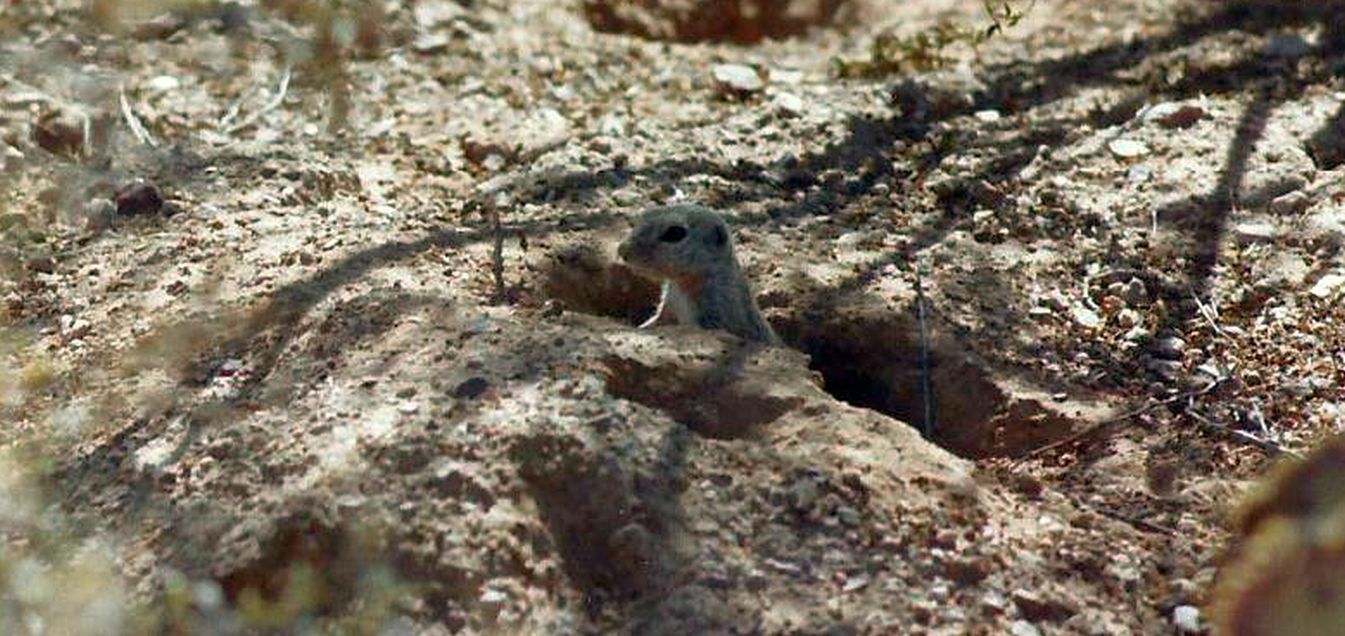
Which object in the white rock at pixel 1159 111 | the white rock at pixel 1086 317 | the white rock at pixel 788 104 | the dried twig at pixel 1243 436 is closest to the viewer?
the dried twig at pixel 1243 436

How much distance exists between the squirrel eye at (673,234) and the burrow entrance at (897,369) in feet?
0.73

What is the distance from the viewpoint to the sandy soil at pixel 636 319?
3445mm

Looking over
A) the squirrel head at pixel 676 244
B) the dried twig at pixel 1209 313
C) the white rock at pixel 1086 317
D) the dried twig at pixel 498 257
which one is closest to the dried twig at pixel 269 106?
the dried twig at pixel 498 257

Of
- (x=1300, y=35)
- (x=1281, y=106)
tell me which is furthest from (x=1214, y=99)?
(x=1300, y=35)

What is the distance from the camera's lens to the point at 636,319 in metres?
5.60

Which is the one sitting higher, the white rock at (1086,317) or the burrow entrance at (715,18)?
the white rock at (1086,317)

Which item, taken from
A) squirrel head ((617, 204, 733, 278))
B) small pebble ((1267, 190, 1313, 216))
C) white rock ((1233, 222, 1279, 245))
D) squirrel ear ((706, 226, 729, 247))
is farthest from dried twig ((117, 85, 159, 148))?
small pebble ((1267, 190, 1313, 216))

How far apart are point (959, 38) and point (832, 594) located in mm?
3499

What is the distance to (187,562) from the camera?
11.2ft

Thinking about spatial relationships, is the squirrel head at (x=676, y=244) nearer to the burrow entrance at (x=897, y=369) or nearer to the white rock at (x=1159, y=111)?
the burrow entrance at (x=897, y=369)

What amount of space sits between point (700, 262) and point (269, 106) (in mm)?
1787

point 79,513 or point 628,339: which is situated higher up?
point 628,339

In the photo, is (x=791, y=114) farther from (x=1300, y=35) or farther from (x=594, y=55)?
(x=1300, y=35)

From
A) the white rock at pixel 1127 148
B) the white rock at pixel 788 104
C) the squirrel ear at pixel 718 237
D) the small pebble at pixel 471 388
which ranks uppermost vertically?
the white rock at pixel 1127 148
